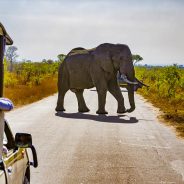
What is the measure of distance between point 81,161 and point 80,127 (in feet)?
20.0

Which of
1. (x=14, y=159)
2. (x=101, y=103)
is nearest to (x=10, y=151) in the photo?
(x=14, y=159)

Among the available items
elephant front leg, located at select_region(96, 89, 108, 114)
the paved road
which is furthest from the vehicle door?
elephant front leg, located at select_region(96, 89, 108, 114)

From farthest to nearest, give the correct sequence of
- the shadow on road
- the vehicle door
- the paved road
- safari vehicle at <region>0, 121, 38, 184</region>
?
the shadow on road
the paved road
the vehicle door
safari vehicle at <region>0, 121, 38, 184</region>

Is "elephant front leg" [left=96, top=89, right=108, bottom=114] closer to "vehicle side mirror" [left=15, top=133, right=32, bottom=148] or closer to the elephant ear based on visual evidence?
the elephant ear

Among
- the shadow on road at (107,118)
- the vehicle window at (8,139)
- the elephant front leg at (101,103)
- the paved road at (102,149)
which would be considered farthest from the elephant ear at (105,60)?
the vehicle window at (8,139)

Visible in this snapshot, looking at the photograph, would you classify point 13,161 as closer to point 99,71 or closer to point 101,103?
point 101,103

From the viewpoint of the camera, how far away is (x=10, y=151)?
541 centimetres

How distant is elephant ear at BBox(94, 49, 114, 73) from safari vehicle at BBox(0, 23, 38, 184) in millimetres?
16876

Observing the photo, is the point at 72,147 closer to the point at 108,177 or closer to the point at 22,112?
the point at 108,177

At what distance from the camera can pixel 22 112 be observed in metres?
Result: 22.0

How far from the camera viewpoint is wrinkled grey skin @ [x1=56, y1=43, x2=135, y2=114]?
74.4 ft

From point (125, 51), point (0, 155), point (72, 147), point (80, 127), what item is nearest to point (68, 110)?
point (125, 51)

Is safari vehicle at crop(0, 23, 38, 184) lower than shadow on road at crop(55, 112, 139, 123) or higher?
higher

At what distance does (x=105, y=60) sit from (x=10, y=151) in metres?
17.9
